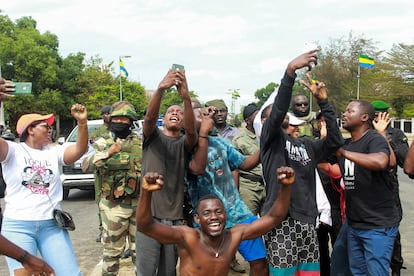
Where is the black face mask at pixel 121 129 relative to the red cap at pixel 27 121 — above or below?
below

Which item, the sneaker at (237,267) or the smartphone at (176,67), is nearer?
the smartphone at (176,67)

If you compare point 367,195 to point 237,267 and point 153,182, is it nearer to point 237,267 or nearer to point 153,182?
point 153,182

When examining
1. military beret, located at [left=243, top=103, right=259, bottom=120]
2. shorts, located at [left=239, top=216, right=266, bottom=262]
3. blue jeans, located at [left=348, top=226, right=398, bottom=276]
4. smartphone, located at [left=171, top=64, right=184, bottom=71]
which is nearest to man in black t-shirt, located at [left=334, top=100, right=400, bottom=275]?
blue jeans, located at [left=348, top=226, right=398, bottom=276]

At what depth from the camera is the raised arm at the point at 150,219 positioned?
255 cm

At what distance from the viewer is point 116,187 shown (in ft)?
14.3

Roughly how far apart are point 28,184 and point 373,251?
2896 mm

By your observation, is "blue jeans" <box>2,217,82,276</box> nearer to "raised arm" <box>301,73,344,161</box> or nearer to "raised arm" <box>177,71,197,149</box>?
"raised arm" <box>177,71,197,149</box>

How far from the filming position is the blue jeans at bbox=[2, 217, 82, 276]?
11.7 ft

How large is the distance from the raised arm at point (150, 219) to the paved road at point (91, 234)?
8.01ft

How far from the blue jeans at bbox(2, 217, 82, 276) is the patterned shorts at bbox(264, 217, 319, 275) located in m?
1.65

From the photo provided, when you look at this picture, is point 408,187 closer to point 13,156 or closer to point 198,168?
point 198,168

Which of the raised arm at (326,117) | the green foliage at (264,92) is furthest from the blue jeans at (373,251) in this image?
the green foliage at (264,92)

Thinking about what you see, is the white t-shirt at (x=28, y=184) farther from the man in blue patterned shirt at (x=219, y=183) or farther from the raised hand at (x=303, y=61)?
the raised hand at (x=303, y=61)

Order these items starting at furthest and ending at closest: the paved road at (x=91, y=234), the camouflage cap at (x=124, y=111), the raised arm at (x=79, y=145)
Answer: the paved road at (x=91, y=234)
the camouflage cap at (x=124, y=111)
the raised arm at (x=79, y=145)
